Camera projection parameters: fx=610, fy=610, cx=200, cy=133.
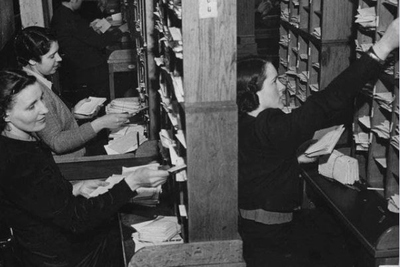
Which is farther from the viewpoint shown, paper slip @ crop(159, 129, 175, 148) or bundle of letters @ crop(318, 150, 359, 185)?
bundle of letters @ crop(318, 150, 359, 185)

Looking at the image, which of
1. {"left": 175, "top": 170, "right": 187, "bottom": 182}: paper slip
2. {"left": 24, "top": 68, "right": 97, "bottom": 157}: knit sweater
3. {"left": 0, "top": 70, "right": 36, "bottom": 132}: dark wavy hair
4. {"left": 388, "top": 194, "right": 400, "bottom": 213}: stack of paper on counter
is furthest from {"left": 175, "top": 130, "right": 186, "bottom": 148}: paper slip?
{"left": 24, "top": 68, "right": 97, "bottom": 157}: knit sweater

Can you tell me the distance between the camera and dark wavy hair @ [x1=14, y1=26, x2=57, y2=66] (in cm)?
448

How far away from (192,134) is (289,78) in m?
2.85

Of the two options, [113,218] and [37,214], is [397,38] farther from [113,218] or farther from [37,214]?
[113,218]

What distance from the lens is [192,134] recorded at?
2775mm

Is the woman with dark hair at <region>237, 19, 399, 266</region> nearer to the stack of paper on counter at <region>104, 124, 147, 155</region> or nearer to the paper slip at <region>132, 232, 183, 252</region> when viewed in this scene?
the paper slip at <region>132, 232, 183, 252</region>

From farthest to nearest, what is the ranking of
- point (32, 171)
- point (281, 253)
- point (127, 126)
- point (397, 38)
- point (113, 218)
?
point (127, 126), point (113, 218), point (281, 253), point (32, 171), point (397, 38)

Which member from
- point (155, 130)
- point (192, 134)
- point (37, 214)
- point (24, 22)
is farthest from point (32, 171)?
point (24, 22)

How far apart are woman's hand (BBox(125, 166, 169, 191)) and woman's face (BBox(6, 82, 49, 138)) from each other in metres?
0.58

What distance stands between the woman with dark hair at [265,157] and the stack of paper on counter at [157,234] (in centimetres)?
38

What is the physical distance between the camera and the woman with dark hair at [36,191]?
9.84 ft

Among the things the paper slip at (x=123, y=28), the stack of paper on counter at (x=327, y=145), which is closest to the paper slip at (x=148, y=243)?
the stack of paper on counter at (x=327, y=145)

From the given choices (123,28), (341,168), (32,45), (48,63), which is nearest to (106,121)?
(48,63)

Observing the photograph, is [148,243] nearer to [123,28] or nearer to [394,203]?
[394,203]
